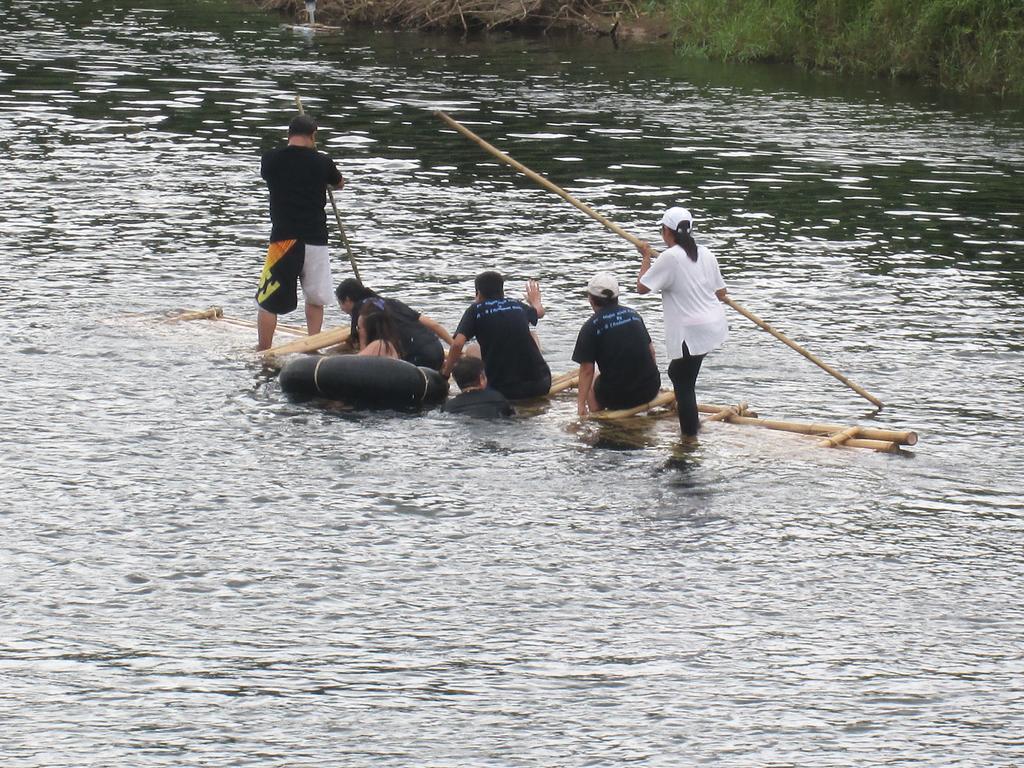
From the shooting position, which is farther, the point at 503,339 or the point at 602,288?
the point at 503,339

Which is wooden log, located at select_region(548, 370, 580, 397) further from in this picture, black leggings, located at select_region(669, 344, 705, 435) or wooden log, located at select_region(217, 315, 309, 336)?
wooden log, located at select_region(217, 315, 309, 336)

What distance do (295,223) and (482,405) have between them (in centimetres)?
328

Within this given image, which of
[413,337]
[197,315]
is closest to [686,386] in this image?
[413,337]

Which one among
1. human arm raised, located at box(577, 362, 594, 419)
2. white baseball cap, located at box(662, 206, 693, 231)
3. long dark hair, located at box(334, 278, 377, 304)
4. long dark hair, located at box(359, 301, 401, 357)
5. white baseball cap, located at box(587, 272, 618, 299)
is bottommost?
human arm raised, located at box(577, 362, 594, 419)

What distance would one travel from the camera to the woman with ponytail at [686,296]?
15.0m

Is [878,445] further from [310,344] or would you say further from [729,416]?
[310,344]

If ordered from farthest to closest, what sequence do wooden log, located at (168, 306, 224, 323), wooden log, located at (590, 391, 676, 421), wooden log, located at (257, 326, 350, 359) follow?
wooden log, located at (168, 306, 224, 323)
wooden log, located at (257, 326, 350, 359)
wooden log, located at (590, 391, 676, 421)

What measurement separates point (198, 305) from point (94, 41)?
3204cm

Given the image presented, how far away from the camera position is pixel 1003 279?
22984 mm

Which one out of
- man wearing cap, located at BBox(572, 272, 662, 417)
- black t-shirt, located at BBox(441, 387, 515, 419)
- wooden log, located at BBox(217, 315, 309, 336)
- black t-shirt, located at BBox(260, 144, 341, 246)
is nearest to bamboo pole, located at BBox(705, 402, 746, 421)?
man wearing cap, located at BBox(572, 272, 662, 417)

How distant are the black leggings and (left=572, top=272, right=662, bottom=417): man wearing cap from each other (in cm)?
71

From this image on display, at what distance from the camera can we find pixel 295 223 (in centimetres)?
1803

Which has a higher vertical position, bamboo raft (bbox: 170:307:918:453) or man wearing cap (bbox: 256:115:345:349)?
man wearing cap (bbox: 256:115:345:349)

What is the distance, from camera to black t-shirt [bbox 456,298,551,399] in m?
16.4
